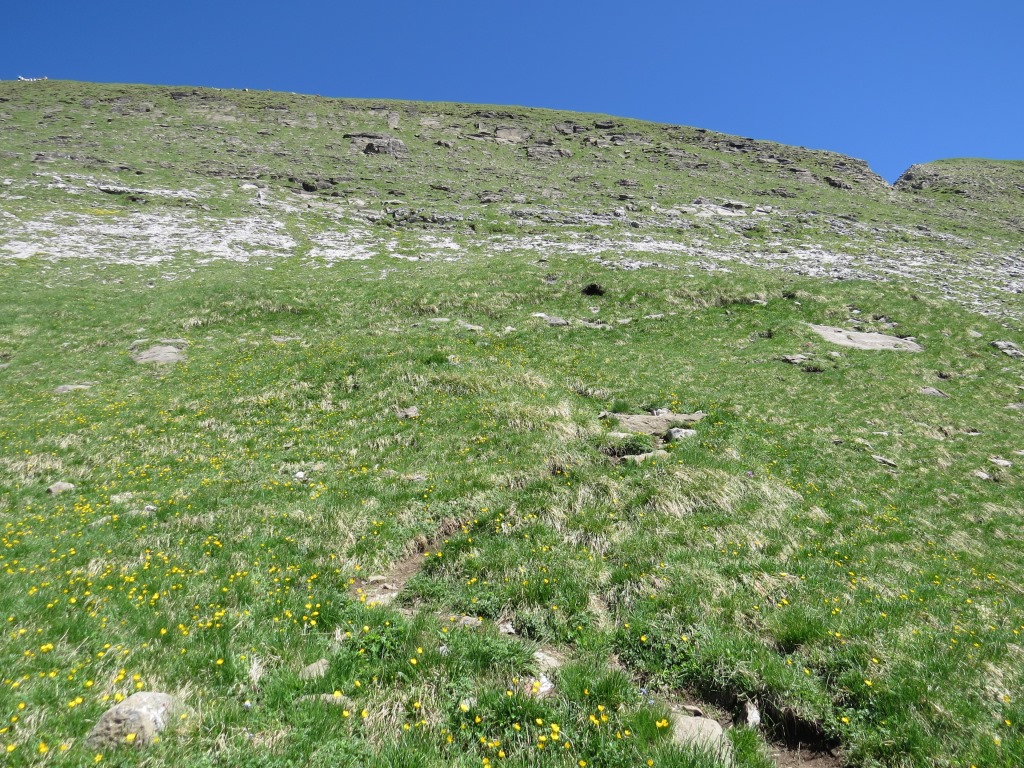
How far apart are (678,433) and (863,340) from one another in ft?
71.3

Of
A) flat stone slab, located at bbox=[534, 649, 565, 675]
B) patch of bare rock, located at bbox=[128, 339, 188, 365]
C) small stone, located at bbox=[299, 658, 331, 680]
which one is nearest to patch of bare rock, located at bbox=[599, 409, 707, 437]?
flat stone slab, located at bbox=[534, 649, 565, 675]

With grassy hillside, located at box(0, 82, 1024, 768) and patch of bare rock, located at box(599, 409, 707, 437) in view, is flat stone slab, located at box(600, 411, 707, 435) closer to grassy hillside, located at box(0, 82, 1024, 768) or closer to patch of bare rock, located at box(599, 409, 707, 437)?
patch of bare rock, located at box(599, 409, 707, 437)

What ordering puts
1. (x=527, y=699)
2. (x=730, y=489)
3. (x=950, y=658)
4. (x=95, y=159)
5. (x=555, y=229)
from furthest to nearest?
(x=95, y=159), (x=555, y=229), (x=730, y=489), (x=950, y=658), (x=527, y=699)

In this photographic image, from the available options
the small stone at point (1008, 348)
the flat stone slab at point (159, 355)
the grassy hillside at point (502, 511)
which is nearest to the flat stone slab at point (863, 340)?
the grassy hillside at point (502, 511)

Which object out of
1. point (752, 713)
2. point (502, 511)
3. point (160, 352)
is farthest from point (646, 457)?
point (160, 352)

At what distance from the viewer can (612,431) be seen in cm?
1658

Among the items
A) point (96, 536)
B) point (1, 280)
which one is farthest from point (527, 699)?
point (1, 280)

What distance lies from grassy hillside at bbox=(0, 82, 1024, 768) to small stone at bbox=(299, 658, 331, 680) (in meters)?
0.09

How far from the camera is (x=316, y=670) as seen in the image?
6.36 meters

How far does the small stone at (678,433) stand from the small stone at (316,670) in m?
12.7

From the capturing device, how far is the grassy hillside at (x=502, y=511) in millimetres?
5934

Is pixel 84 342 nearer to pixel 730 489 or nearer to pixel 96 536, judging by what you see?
pixel 96 536

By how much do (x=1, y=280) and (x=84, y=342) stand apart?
15.4 metres

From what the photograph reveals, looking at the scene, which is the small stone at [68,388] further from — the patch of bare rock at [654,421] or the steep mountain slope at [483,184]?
the steep mountain slope at [483,184]
